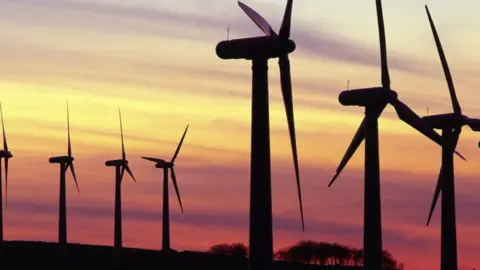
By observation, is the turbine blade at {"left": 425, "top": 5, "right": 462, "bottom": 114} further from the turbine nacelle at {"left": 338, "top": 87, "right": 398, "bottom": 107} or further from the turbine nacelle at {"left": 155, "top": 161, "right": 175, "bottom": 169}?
the turbine nacelle at {"left": 155, "top": 161, "right": 175, "bottom": 169}

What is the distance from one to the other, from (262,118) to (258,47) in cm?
561

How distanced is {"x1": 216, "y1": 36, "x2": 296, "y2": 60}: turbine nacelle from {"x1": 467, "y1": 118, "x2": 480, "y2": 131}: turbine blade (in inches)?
1875

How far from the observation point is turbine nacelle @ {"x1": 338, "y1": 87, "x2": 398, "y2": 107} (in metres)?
113

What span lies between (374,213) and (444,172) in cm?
2373

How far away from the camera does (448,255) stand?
125625mm

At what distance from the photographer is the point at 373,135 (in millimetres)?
109188

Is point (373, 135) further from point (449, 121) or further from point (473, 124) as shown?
Answer: point (473, 124)

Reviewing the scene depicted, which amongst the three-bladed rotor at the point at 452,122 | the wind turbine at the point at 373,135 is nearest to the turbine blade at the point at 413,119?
the wind turbine at the point at 373,135

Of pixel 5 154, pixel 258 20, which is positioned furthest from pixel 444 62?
pixel 5 154

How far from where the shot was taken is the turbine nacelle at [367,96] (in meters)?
113

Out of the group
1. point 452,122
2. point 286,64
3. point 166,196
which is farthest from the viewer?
point 166,196

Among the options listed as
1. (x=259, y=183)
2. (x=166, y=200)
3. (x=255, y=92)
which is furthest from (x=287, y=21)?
(x=166, y=200)

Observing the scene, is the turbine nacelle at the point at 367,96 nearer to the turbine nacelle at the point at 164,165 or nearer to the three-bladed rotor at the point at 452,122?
the three-bladed rotor at the point at 452,122

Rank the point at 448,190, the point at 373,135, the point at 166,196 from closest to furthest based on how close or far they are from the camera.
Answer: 1. the point at 373,135
2. the point at 448,190
3. the point at 166,196
